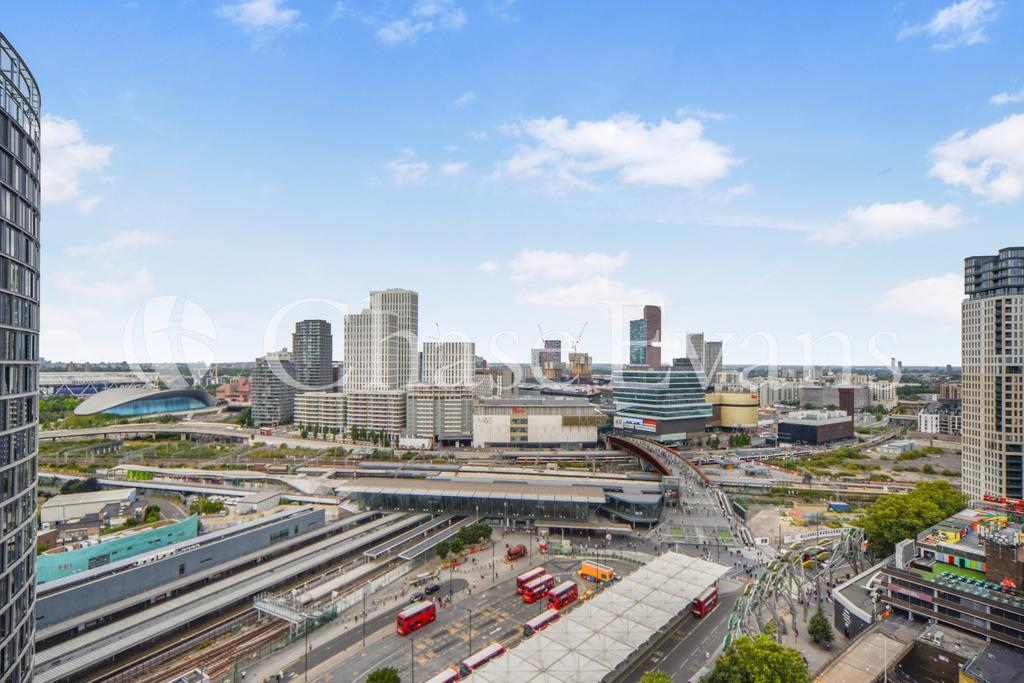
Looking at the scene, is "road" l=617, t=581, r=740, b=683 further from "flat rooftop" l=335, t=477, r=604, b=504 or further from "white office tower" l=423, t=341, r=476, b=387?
"white office tower" l=423, t=341, r=476, b=387

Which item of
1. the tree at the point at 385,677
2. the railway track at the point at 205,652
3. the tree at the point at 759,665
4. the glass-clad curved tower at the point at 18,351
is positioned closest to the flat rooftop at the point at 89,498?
the railway track at the point at 205,652

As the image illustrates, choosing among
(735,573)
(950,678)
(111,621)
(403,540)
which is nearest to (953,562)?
(950,678)

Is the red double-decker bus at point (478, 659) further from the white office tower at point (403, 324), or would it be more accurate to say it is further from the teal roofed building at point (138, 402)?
the teal roofed building at point (138, 402)

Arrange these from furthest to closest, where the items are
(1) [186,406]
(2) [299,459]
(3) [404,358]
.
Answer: (1) [186,406] → (3) [404,358] → (2) [299,459]

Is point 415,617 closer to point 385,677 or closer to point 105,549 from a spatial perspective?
point 385,677

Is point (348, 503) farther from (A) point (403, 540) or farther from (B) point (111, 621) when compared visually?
(B) point (111, 621)
